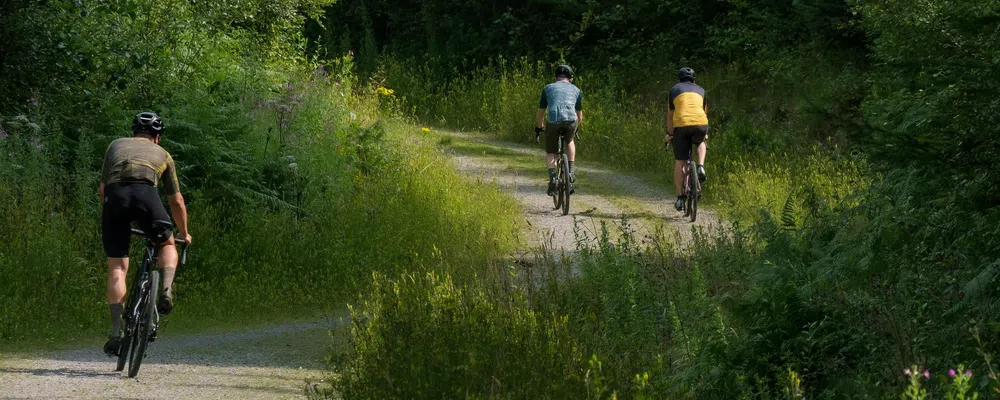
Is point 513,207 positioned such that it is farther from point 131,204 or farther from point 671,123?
point 131,204

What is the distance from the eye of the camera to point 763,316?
7.00 m

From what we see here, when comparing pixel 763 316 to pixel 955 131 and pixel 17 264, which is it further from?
pixel 17 264

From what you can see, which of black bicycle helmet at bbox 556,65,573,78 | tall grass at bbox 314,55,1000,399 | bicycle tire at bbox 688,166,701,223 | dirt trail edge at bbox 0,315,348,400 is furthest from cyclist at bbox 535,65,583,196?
tall grass at bbox 314,55,1000,399

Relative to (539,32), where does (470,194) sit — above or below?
below

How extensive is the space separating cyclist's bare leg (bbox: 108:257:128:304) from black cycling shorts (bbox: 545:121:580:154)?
747 cm

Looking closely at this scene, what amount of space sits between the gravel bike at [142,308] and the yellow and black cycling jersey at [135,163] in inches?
13.8

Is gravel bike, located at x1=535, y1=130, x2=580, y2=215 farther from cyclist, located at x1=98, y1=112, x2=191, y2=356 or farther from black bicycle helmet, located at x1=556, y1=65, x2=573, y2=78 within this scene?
cyclist, located at x1=98, y1=112, x2=191, y2=356

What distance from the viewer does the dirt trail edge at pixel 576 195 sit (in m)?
14.9

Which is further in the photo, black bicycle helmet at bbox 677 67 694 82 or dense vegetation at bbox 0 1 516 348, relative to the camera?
black bicycle helmet at bbox 677 67 694 82

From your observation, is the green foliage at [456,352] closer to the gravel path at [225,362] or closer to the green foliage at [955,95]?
the gravel path at [225,362]

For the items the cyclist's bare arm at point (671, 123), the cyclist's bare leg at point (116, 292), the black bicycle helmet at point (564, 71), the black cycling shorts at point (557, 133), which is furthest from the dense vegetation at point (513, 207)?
the black bicycle helmet at point (564, 71)

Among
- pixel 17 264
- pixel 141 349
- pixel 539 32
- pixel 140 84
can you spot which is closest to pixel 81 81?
pixel 140 84

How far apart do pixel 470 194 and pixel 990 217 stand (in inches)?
409

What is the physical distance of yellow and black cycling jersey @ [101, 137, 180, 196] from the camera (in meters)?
9.11
